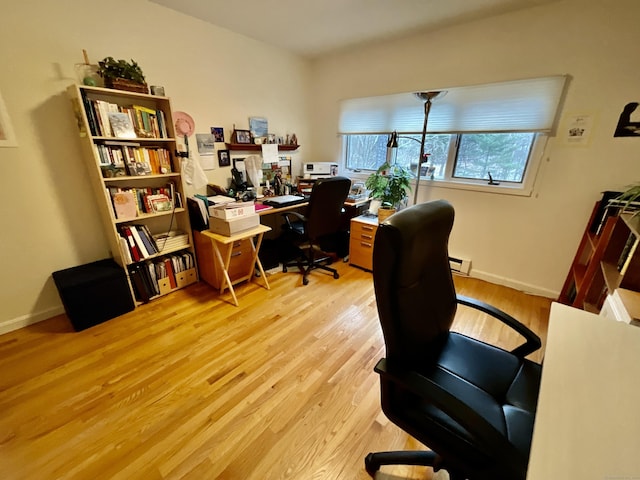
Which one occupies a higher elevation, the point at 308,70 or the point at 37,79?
the point at 308,70

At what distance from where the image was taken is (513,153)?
2.43 m

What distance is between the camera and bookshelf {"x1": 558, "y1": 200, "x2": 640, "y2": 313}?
130 centimetres

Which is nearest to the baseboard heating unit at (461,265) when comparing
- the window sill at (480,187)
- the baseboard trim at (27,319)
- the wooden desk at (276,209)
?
the window sill at (480,187)

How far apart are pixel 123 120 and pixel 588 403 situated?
2827 millimetres

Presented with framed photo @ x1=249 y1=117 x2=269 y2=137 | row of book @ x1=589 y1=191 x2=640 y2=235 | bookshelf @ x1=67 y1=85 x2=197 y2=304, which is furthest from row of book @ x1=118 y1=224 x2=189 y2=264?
row of book @ x1=589 y1=191 x2=640 y2=235

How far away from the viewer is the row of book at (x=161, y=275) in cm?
222

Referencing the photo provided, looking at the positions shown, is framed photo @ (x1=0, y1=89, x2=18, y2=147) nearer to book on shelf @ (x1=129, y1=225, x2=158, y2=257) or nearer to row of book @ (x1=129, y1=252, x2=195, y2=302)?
book on shelf @ (x1=129, y1=225, x2=158, y2=257)

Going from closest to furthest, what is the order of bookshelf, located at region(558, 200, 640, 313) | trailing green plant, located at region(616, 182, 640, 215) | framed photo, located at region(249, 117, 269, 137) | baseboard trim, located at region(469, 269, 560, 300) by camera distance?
bookshelf, located at region(558, 200, 640, 313) < trailing green plant, located at region(616, 182, 640, 215) < baseboard trim, located at region(469, 269, 560, 300) < framed photo, located at region(249, 117, 269, 137)

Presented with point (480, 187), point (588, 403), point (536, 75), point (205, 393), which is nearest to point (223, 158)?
point (205, 393)

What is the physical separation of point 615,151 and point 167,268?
379 cm

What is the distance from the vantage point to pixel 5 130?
1716 millimetres

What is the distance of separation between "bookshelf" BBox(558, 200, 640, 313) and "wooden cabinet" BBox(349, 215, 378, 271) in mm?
1653

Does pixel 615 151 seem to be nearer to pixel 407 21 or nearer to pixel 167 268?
pixel 407 21

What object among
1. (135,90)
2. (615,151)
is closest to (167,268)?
(135,90)
